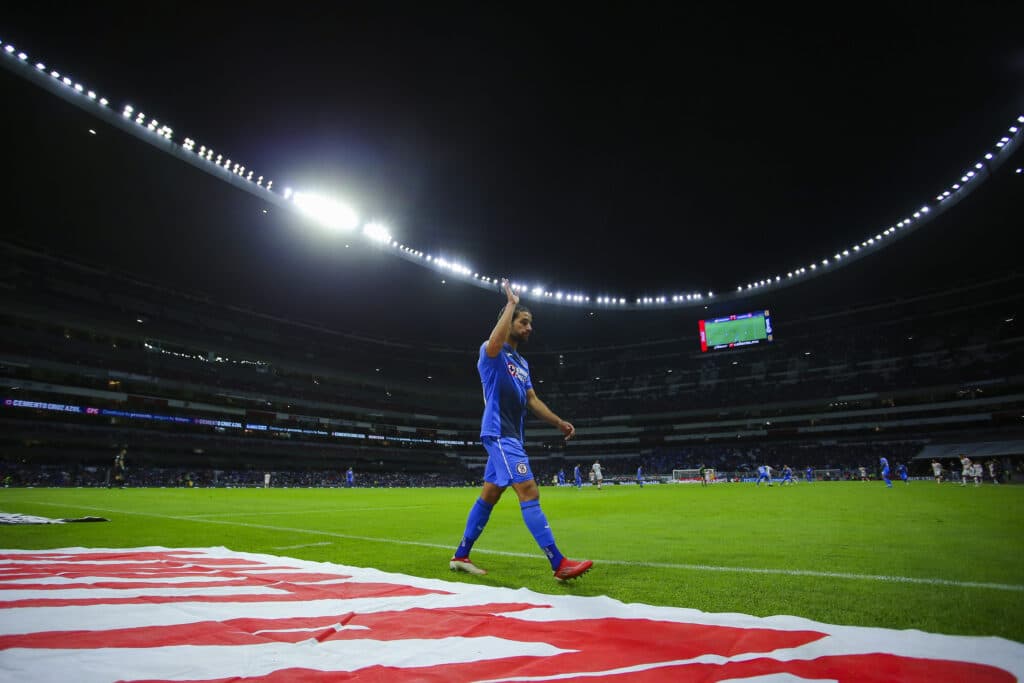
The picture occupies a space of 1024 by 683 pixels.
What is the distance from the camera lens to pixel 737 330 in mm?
Result: 52031

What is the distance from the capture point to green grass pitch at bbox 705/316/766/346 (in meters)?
50.8

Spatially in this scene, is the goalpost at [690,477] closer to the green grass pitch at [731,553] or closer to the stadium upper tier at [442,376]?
the stadium upper tier at [442,376]

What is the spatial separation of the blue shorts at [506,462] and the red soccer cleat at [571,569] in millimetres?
730

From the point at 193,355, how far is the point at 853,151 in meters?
56.1

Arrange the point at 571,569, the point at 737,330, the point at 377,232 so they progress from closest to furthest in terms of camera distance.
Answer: the point at 571,569
the point at 377,232
the point at 737,330

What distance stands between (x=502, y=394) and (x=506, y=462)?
23.8 inches

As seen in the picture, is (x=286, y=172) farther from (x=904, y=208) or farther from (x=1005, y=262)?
(x=1005, y=262)

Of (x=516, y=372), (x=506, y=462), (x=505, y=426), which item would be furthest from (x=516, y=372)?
(x=506, y=462)

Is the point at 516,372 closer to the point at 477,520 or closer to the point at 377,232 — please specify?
the point at 477,520

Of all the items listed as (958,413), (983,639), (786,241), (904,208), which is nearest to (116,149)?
(983,639)

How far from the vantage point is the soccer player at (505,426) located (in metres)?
4.05

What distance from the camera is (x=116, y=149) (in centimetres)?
2745

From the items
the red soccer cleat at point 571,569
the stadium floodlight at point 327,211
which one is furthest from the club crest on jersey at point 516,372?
the stadium floodlight at point 327,211

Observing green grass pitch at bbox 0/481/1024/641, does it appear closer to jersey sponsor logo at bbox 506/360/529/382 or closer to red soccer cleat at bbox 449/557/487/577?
red soccer cleat at bbox 449/557/487/577
